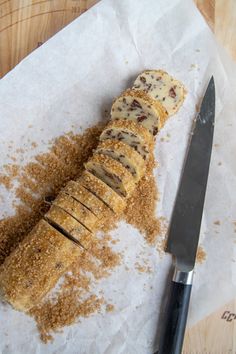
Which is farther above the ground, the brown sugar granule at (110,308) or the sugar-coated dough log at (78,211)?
the sugar-coated dough log at (78,211)

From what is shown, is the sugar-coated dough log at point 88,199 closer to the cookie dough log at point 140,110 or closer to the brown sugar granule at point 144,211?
the brown sugar granule at point 144,211

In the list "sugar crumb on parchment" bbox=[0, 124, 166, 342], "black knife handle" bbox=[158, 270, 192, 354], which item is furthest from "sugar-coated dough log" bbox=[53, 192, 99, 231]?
"black knife handle" bbox=[158, 270, 192, 354]

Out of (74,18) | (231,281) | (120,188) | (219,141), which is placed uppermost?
(74,18)

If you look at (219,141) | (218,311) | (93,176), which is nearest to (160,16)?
(219,141)

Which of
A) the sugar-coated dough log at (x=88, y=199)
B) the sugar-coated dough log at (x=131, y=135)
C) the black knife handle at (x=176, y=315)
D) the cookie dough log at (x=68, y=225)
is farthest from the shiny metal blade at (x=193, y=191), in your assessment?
the cookie dough log at (x=68, y=225)

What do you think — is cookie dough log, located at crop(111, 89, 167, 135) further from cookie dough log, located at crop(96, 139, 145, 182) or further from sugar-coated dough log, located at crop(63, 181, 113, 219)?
sugar-coated dough log, located at crop(63, 181, 113, 219)

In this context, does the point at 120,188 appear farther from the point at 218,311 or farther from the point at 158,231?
the point at 218,311
